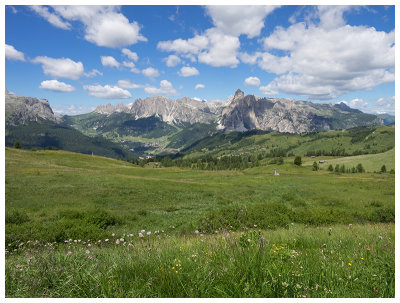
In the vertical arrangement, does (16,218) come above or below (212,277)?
below

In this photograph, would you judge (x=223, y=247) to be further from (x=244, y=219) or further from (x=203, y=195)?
(x=203, y=195)

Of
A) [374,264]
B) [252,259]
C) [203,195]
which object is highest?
[252,259]

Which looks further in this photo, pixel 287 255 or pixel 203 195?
pixel 203 195

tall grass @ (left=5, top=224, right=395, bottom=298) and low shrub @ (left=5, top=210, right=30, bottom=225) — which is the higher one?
tall grass @ (left=5, top=224, right=395, bottom=298)

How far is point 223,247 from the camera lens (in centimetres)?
530

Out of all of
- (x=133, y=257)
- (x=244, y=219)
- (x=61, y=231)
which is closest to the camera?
(x=133, y=257)

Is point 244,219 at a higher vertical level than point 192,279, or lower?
lower

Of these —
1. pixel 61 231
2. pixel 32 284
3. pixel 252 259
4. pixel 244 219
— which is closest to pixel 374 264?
pixel 252 259

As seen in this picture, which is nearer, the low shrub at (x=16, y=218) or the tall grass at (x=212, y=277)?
the tall grass at (x=212, y=277)

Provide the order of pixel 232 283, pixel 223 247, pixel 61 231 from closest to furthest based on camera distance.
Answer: pixel 232 283, pixel 223 247, pixel 61 231

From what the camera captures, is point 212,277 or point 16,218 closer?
point 212,277

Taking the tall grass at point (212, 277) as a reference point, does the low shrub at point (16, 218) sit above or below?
below

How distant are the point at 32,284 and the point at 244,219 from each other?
1350 cm

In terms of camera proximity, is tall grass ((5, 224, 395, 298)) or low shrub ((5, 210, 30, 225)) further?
low shrub ((5, 210, 30, 225))
